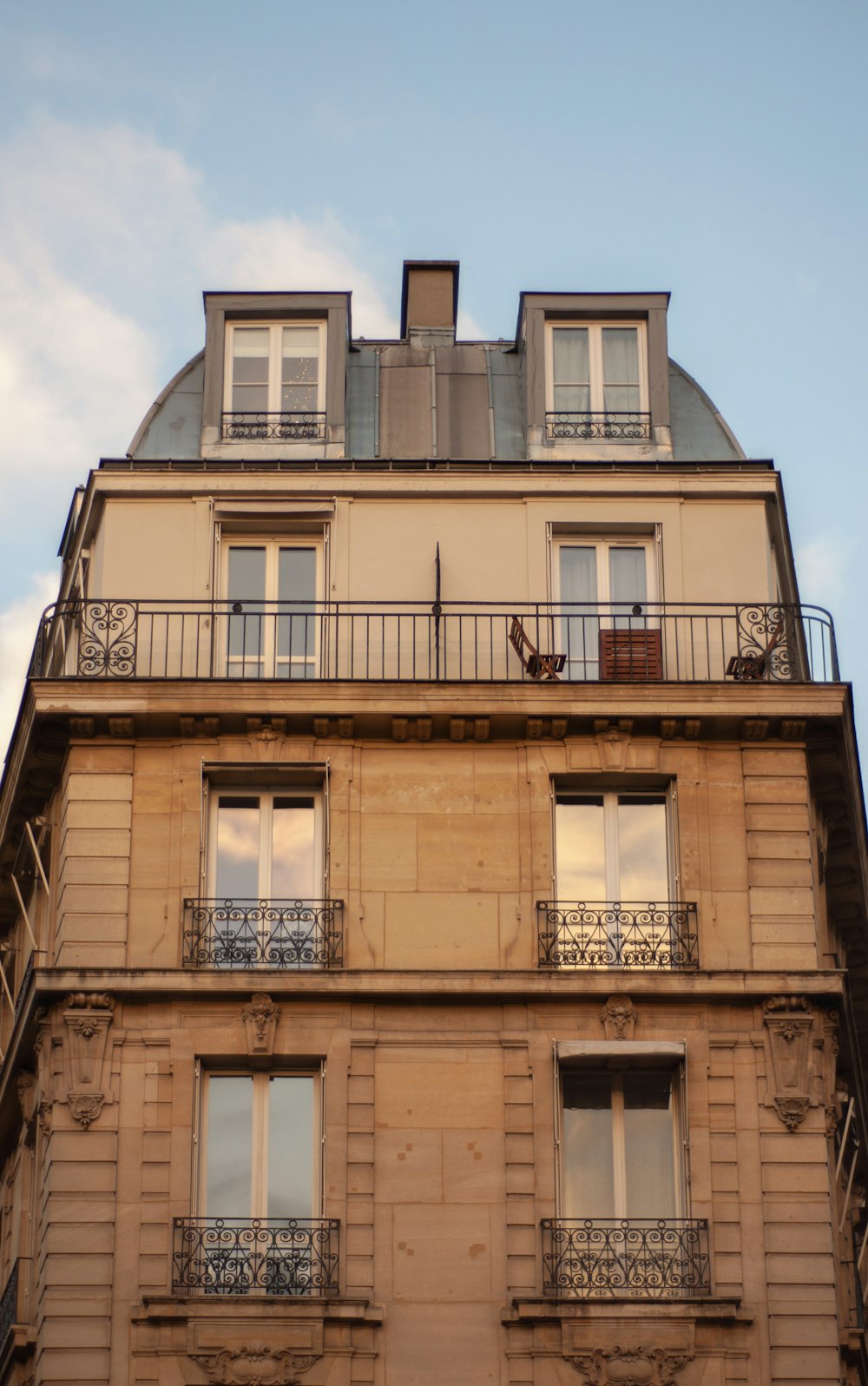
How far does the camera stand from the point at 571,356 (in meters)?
33.8

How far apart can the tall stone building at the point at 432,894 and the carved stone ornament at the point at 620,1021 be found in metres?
0.03

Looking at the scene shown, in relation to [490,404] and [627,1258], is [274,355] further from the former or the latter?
[627,1258]

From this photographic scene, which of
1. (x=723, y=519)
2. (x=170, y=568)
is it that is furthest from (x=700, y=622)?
(x=170, y=568)

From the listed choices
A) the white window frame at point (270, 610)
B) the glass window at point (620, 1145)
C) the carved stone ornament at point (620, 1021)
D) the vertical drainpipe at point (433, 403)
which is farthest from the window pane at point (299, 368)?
the glass window at point (620, 1145)

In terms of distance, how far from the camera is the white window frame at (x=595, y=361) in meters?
33.4

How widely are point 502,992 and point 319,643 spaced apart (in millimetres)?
4828

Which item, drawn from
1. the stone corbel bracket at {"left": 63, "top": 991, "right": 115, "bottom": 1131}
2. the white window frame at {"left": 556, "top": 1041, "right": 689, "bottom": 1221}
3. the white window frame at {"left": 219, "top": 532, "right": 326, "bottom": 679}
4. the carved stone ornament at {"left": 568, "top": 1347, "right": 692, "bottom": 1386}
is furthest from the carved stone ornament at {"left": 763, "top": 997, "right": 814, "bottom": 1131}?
the stone corbel bracket at {"left": 63, "top": 991, "right": 115, "bottom": 1131}

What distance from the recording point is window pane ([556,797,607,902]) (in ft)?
98.1

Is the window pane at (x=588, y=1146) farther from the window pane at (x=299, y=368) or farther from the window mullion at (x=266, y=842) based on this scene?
the window pane at (x=299, y=368)

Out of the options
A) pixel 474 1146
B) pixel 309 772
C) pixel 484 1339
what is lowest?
pixel 484 1339

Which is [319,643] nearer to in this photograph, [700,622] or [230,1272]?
[700,622]

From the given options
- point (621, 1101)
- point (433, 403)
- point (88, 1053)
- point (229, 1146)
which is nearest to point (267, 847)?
point (88, 1053)

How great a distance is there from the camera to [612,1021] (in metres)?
29.0

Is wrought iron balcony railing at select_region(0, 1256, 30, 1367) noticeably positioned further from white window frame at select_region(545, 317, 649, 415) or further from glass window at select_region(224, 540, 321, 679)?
white window frame at select_region(545, 317, 649, 415)
